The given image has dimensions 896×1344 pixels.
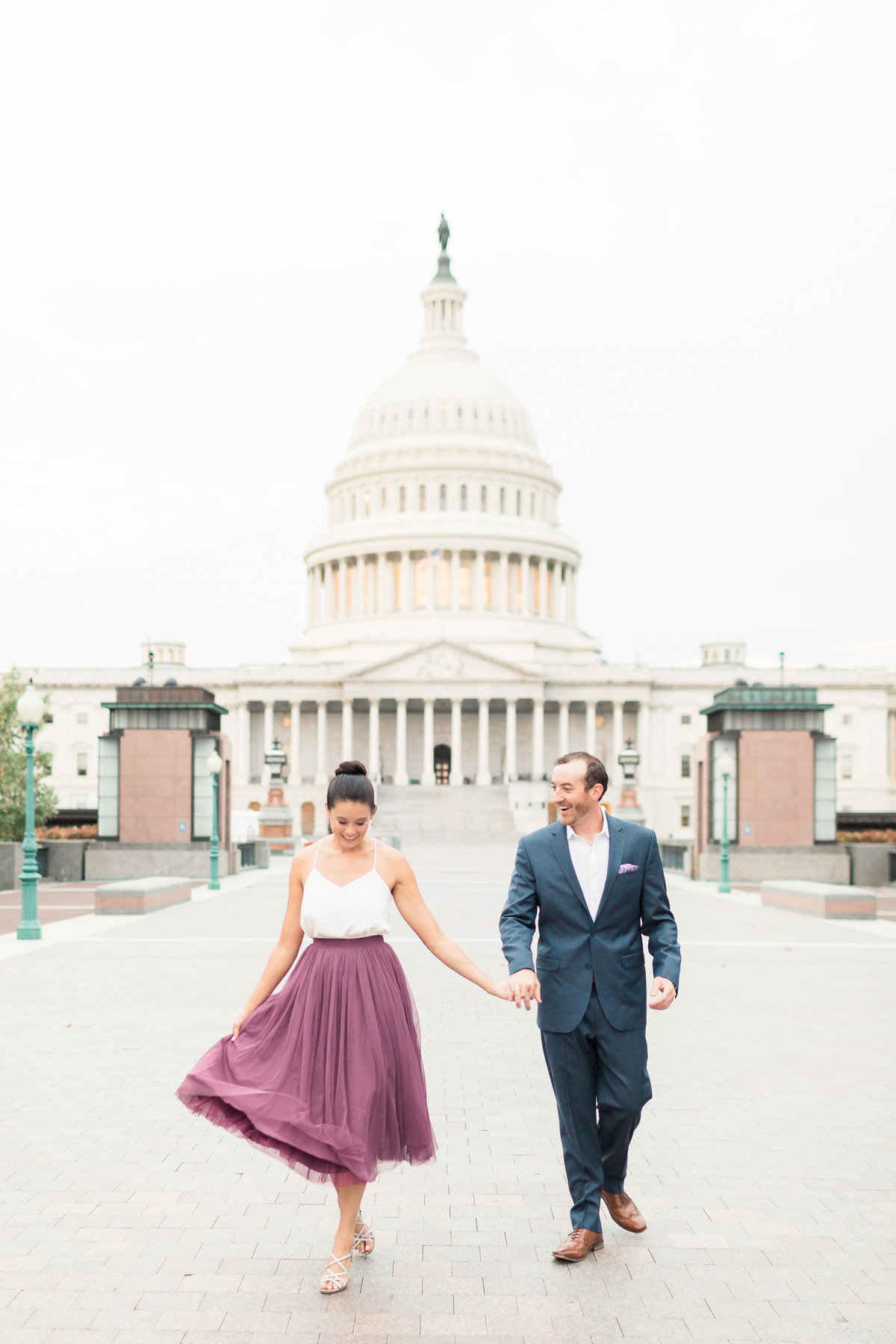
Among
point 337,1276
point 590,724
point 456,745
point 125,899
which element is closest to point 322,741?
Answer: point 456,745

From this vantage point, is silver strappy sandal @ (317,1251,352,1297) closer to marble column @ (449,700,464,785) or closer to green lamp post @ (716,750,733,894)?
green lamp post @ (716,750,733,894)

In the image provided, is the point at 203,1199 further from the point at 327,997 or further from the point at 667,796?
the point at 667,796

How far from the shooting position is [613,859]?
691cm

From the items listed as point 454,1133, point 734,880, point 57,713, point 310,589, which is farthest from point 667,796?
point 454,1133

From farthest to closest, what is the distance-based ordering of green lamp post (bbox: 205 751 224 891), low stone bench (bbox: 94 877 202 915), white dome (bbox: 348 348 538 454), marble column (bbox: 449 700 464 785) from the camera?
white dome (bbox: 348 348 538 454) → marble column (bbox: 449 700 464 785) → green lamp post (bbox: 205 751 224 891) → low stone bench (bbox: 94 877 202 915)

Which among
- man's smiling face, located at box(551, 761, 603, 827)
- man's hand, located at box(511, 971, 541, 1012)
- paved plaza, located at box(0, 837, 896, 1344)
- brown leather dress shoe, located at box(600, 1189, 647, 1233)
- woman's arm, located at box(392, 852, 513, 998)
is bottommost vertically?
paved plaza, located at box(0, 837, 896, 1344)

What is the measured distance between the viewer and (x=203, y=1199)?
7.67m

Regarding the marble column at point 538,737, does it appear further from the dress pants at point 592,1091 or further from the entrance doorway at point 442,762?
the dress pants at point 592,1091

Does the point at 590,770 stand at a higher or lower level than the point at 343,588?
lower

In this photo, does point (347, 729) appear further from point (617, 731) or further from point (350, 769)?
point (350, 769)

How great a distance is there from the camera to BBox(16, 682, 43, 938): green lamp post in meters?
20.8

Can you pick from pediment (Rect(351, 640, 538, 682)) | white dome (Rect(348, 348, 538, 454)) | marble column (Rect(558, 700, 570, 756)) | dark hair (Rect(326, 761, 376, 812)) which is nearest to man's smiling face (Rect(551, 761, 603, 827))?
dark hair (Rect(326, 761, 376, 812))

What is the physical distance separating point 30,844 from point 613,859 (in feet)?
55.7

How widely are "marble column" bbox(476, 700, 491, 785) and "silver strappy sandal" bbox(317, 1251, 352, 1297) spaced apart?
9105 centimetres
